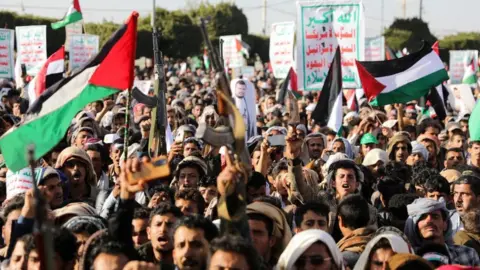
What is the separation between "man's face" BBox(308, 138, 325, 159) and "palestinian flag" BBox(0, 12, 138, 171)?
149 inches

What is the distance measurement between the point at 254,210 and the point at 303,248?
0.77 meters

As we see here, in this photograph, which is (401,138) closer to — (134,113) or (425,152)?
(425,152)

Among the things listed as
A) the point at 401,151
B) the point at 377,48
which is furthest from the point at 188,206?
the point at 377,48

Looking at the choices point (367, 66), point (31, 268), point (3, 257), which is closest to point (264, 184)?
point (3, 257)

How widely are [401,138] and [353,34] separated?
10.7 feet

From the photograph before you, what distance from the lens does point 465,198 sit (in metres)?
7.38

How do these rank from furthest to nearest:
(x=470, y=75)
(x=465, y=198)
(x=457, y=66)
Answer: (x=457, y=66)
(x=470, y=75)
(x=465, y=198)

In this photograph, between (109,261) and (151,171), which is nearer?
(151,171)

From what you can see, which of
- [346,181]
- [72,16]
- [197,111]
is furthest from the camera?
[72,16]

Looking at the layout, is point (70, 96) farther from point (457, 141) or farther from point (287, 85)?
point (287, 85)

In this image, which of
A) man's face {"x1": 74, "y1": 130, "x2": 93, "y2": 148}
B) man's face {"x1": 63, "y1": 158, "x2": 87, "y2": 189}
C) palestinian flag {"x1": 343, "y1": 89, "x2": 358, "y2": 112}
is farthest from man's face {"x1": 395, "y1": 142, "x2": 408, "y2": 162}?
palestinian flag {"x1": 343, "y1": 89, "x2": 358, "y2": 112}

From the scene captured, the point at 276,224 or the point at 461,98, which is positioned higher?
the point at 276,224

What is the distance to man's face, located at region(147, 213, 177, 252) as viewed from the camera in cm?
569

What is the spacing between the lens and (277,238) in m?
5.89
